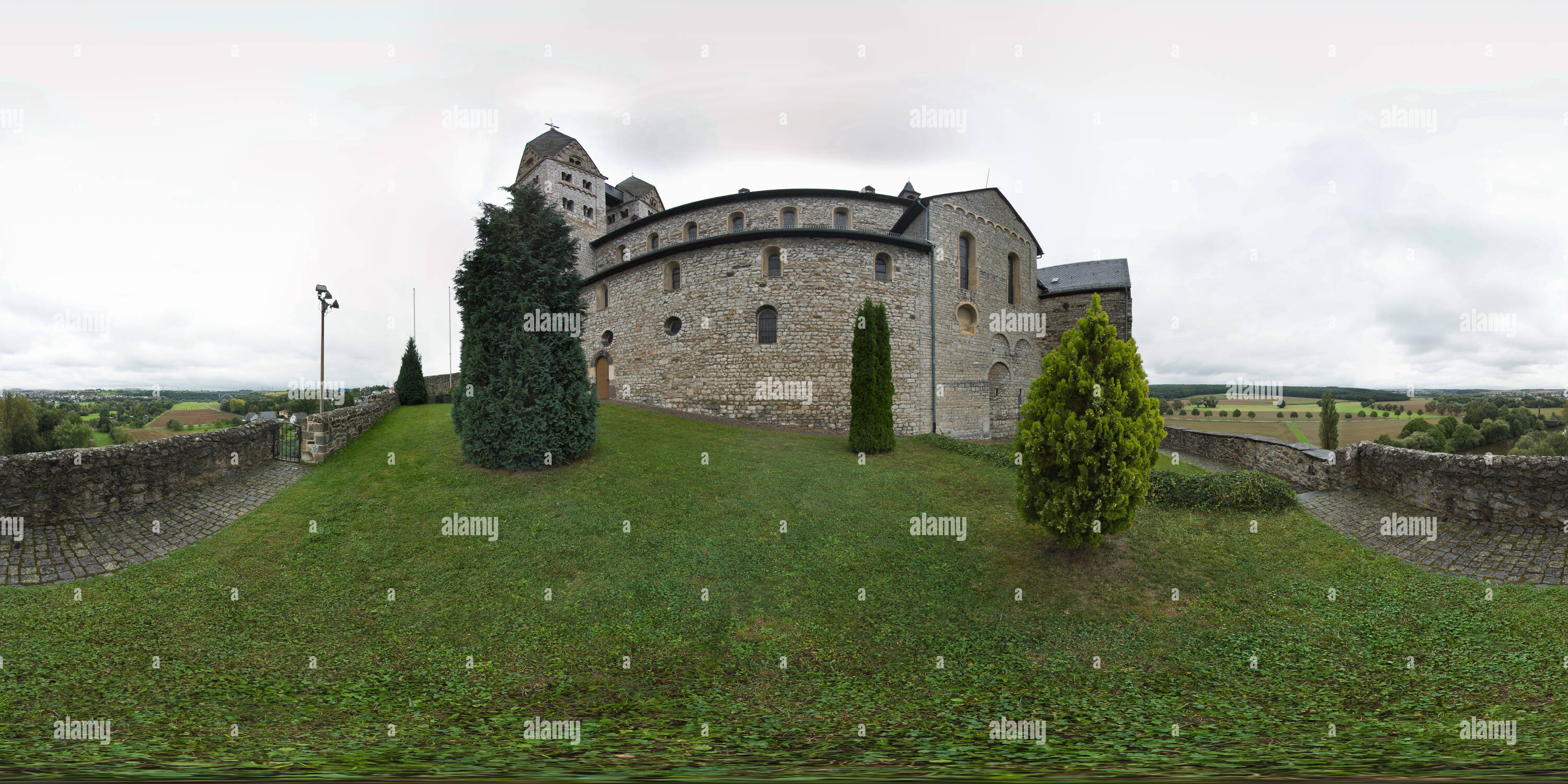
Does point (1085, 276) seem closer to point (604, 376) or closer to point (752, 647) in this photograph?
point (604, 376)

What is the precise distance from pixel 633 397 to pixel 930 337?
13.7 metres

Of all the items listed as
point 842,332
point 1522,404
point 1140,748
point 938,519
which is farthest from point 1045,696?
point 1522,404

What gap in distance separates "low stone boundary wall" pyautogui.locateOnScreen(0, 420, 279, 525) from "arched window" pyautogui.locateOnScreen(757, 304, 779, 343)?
14.9 metres

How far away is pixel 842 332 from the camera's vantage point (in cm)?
1934

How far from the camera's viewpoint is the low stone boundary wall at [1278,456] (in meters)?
10.9

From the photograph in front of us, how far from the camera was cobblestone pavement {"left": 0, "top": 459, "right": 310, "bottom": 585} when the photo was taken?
271 inches

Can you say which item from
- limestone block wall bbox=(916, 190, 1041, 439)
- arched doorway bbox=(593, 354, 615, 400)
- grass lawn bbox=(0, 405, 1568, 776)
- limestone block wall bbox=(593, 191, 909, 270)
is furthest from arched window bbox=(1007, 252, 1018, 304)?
arched doorway bbox=(593, 354, 615, 400)

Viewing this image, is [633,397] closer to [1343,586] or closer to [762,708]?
[762,708]

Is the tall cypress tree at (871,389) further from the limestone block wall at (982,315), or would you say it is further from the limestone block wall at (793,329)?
the limestone block wall at (982,315)

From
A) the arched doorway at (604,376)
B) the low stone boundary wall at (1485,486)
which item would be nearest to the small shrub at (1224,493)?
the low stone boundary wall at (1485,486)

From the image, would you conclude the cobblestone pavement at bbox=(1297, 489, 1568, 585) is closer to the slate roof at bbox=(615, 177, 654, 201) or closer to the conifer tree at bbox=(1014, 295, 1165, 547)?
the conifer tree at bbox=(1014, 295, 1165, 547)

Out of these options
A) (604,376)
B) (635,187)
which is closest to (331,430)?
(604,376)

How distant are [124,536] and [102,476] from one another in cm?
129

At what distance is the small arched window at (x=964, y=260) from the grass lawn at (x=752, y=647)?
1420 cm
